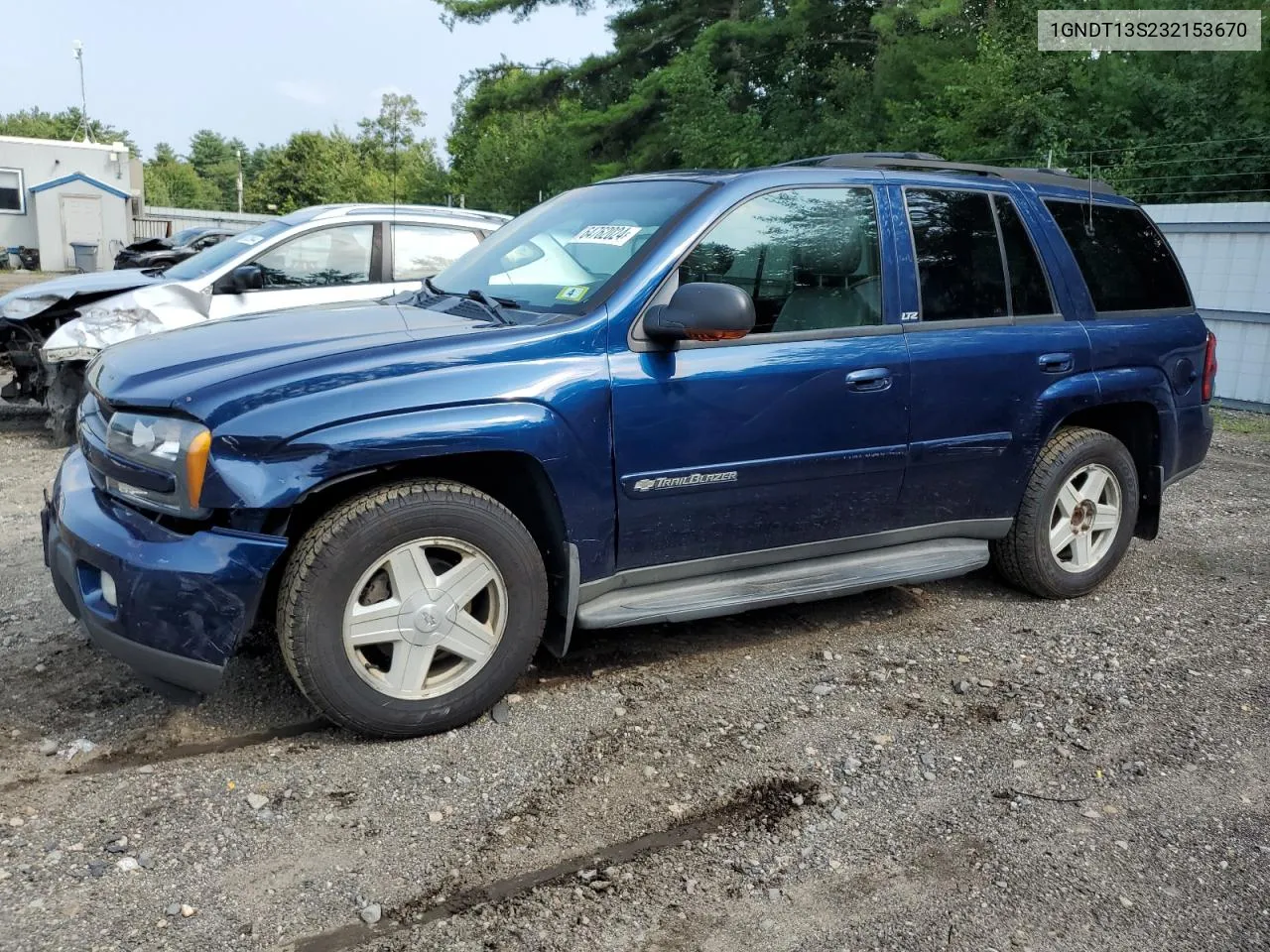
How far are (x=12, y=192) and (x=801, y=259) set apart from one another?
107 feet

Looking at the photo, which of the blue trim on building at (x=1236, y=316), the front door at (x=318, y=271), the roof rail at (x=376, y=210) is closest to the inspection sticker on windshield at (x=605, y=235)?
the roof rail at (x=376, y=210)

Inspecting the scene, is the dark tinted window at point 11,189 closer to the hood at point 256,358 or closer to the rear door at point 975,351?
the hood at point 256,358

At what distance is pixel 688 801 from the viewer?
306 cm

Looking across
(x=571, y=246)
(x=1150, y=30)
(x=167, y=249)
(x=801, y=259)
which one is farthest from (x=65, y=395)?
(x=1150, y=30)

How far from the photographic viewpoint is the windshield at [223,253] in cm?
755

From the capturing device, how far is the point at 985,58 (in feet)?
56.0

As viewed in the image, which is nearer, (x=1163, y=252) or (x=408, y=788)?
(x=408, y=788)

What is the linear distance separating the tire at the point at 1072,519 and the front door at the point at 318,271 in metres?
4.70

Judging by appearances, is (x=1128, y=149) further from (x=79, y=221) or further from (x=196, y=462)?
(x=79, y=221)

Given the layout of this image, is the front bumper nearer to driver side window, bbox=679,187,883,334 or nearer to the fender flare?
the fender flare

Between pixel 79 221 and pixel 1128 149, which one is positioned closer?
pixel 1128 149

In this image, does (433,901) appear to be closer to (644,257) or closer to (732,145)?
(644,257)

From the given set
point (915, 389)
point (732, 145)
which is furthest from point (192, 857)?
point (732, 145)

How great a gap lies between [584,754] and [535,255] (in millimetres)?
1929
